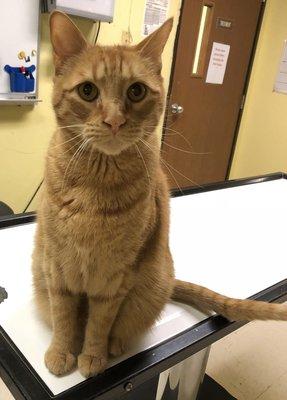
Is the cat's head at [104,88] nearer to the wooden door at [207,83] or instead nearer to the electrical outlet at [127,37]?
the electrical outlet at [127,37]

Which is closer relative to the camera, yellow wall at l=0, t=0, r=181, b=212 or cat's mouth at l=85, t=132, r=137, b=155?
cat's mouth at l=85, t=132, r=137, b=155

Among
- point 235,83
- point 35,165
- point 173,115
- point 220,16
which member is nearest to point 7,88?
point 35,165

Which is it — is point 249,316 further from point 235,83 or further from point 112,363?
point 235,83

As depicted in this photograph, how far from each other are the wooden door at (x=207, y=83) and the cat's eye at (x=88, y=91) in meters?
1.97

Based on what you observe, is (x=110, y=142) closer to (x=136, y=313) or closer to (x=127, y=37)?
(x=136, y=313)

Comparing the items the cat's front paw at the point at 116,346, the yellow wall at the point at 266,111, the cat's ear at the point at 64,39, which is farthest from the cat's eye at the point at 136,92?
the yellow wall at the point at 266,111

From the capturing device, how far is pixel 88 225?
73 centimetres

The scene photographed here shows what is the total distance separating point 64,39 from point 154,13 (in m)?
1.99

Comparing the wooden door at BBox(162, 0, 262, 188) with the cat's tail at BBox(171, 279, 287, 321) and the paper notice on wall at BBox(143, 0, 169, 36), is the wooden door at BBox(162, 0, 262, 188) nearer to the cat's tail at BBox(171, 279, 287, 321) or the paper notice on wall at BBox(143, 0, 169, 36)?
the paper notice on wall at BBox(143, 0, 169, 36)

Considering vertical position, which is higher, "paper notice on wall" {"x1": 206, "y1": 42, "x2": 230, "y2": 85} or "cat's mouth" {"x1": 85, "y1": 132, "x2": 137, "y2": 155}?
"paper notice on wall" {"x1": 206, "y1": 42, "x2": 230, "y2": 85}

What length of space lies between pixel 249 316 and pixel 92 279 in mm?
412

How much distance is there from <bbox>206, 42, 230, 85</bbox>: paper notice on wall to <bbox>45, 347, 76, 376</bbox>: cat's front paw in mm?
2738

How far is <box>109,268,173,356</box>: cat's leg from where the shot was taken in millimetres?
837

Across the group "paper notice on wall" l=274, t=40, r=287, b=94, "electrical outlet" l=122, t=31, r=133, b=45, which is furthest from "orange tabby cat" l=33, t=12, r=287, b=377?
"paper notice on wall" l=274, t=40, r=287, b=94
